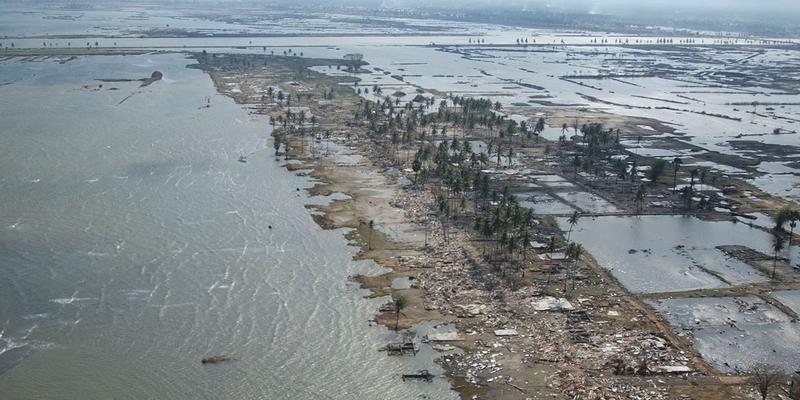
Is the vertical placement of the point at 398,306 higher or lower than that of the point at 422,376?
higher

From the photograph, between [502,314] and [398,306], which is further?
[502,314]

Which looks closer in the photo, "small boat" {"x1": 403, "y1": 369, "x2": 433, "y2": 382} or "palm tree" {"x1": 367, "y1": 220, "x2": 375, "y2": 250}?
"small boat" {"x1": 403, "y1": 369, "x2": 433, "y2": 382}

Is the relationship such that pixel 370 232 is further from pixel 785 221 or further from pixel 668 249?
pixel 785 221

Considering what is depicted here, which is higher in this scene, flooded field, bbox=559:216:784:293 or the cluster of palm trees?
the cluster of palm trees

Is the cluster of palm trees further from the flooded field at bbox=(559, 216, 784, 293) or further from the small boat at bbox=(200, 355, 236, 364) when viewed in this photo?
the small boat at bbox=(200, 355, 236, 364)

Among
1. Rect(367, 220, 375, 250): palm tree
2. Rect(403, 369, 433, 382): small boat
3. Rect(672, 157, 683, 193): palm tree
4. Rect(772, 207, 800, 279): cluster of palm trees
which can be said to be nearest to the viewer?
Rect(403, 369, 433, 382): small boat

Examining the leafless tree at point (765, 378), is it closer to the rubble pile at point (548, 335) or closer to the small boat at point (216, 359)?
the rubble pile at point (548, 335)

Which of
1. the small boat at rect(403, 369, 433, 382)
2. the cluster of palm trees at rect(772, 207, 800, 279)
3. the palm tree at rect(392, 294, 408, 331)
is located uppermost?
the cluster of palm trees at rect(772, 207, 800, 279)

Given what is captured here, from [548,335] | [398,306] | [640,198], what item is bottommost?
[548,335]

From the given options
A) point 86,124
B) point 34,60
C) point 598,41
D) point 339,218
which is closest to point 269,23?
point 598,41

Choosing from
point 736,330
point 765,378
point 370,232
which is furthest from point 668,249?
point 370,232

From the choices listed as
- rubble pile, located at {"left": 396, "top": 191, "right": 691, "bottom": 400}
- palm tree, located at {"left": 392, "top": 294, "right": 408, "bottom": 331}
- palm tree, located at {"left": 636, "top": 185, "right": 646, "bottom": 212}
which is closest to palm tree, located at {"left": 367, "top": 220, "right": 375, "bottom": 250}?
rubble pile, located at {"left": 396, "top": 191, "right": 691, "bottom": 400}
